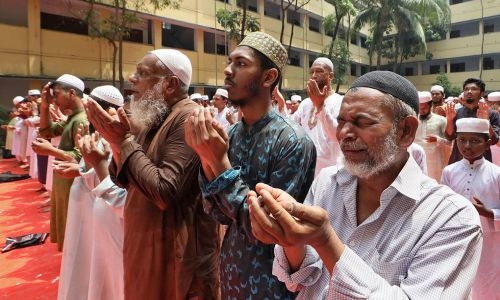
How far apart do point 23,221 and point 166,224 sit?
5.42 metres

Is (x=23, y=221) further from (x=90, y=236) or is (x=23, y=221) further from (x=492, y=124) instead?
(x=492, y=124)

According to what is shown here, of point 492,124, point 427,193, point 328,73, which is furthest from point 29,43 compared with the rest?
point 427,193

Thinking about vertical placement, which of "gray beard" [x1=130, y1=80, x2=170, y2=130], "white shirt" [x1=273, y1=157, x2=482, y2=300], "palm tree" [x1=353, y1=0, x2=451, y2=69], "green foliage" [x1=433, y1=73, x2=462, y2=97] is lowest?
"white shirt" [x1=273, y1=157, x2=482, y2=300]

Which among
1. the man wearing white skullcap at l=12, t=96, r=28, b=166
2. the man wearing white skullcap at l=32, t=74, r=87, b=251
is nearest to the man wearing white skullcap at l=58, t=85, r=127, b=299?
the man wearing white skullcap at l=32, t=74, r=87, b=251

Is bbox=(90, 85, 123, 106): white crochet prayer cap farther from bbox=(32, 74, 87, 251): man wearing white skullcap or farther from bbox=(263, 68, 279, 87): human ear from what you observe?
bbox=(263, 68, 279, 87): human ear

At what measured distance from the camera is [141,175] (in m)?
1.88

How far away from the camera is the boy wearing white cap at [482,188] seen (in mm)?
3020

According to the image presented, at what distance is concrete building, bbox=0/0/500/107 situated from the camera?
50.6 ft

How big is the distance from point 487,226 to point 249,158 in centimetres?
226

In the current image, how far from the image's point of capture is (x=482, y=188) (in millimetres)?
3092

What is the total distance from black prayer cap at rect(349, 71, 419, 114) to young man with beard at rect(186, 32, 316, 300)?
50 centimetres

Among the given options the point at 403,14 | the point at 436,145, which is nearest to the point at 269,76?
the point at 436,145

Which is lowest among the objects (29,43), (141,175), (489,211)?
Answer: (489,211)

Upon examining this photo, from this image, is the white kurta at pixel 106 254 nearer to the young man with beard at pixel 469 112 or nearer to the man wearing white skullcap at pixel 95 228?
the man wearing white skullcap at pixel 95 228
